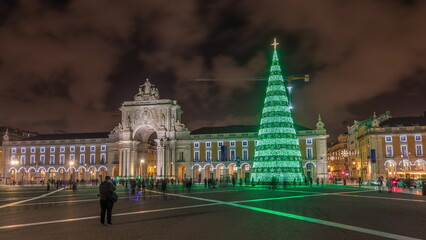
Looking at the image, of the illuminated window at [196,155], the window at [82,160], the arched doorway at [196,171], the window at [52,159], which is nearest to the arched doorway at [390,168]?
the arched doorway at [196,171]

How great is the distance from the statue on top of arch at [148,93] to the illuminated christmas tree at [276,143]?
48.5 meters

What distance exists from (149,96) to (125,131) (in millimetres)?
9894

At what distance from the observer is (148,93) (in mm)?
89250

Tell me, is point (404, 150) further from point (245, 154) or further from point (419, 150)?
point (245, 154)

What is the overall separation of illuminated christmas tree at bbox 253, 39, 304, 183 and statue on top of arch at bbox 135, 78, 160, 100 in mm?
48506

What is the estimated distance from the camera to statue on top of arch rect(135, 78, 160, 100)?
88938 millimetres

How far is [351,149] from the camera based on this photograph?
357 feet

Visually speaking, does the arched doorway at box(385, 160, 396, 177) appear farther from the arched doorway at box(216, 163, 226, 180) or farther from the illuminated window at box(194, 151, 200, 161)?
the illuminated window at box(194, 151, 200, 161)

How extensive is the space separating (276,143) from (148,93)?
51.8 m

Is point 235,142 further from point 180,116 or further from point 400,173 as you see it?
point 400,173

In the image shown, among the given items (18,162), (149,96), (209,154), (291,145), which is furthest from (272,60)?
(18,162)

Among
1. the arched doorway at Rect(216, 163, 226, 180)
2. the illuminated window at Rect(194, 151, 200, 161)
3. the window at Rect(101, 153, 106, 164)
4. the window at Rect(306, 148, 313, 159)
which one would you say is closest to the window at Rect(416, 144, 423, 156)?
the window at Rect(306, 148, 313, 159)

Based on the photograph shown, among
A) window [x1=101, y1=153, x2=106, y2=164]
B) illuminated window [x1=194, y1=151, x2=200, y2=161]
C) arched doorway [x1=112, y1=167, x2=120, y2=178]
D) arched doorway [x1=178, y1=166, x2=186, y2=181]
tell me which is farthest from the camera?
window [x1=101, y1=153, x2=106, y2=164]

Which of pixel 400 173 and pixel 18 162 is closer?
pixel 400 173
